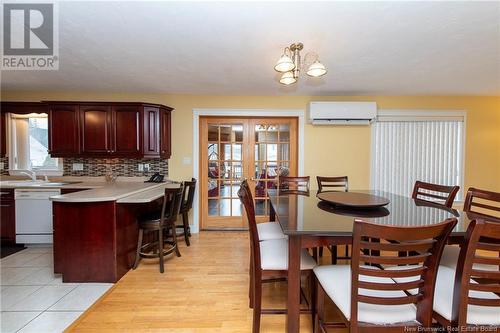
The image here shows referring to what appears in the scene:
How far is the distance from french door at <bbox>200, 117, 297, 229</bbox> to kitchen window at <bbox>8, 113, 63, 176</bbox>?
2313mm

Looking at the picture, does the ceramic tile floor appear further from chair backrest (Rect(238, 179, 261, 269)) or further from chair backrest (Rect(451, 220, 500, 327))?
chair backrest (Rect(451, 220, 500, 327))

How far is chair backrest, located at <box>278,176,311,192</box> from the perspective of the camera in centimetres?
292

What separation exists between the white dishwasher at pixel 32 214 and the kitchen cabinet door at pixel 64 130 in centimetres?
60

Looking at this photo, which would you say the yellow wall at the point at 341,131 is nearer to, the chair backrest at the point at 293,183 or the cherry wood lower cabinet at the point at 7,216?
the chair backrest at the point at 293,183

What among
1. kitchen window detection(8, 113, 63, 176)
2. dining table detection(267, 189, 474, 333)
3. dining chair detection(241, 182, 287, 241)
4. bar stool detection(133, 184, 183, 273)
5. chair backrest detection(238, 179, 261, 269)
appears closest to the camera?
dining table detection(267, 189, 474, 333)

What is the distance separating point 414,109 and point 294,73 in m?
2.79

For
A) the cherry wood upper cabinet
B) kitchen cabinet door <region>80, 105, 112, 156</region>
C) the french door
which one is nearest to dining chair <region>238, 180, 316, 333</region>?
the french door

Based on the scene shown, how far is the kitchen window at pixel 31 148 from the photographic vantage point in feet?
12.2

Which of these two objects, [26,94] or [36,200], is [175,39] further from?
[26,94]

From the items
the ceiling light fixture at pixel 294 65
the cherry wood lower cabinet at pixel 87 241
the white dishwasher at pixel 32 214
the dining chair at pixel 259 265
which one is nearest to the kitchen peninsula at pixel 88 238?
the cherry wood lower cabinet at pixel 87 241

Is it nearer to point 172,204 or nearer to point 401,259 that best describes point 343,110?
point 172,204

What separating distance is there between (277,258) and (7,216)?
3713 millimetres

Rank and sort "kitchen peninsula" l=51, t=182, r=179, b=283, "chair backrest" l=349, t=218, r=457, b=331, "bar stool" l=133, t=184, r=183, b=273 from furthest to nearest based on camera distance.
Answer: "bar stool" l=133, t=184, r=183, b=273 < "kitchen peninsula" l=51, t=182, r=179, b=283 < "chair backrest" l=349, t=218, r=457, b=331

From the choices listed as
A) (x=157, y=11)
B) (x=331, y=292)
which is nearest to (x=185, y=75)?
(x=157, y=11)
